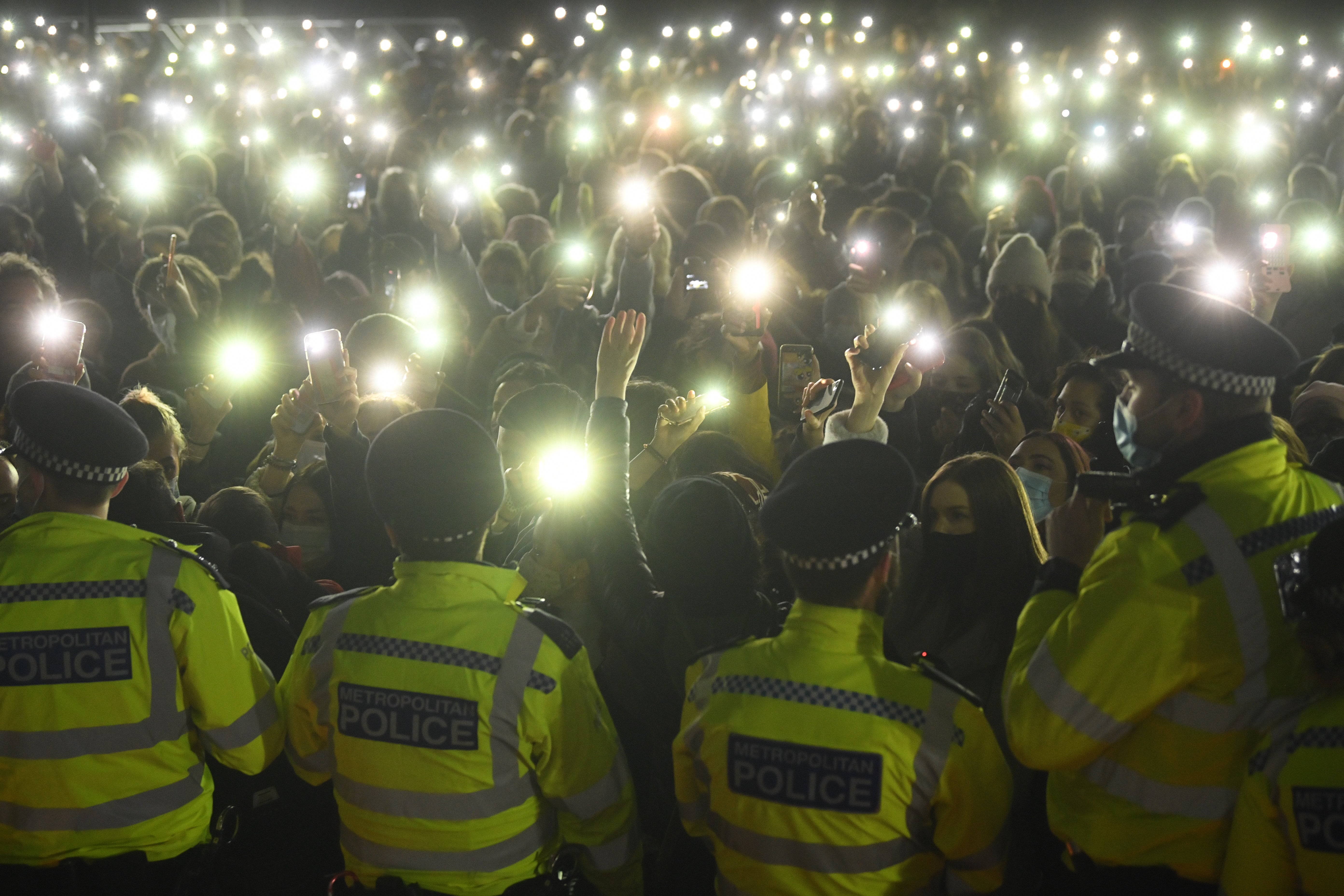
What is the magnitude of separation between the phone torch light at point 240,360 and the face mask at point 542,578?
291 cm

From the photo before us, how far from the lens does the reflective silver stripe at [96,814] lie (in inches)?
106

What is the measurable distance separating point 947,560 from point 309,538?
9.82 ft

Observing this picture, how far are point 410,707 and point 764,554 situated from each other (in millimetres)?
1322

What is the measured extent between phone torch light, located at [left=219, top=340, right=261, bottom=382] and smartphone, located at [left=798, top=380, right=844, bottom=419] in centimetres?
317

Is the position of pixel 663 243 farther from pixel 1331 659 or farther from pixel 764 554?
pixel 1331 659

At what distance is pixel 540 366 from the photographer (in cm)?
534

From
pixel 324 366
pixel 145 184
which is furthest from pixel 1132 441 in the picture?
pixel 145 184

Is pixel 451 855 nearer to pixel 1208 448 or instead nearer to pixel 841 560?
pixel 841 560

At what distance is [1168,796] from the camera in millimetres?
2336

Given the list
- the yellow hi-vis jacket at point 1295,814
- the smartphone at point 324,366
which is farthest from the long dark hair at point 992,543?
the smartphone at point 324,366

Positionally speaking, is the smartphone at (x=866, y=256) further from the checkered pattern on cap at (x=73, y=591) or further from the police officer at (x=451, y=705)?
the checkered pattern on cap at (x=73, y=591)

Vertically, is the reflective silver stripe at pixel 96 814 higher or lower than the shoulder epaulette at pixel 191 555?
lower

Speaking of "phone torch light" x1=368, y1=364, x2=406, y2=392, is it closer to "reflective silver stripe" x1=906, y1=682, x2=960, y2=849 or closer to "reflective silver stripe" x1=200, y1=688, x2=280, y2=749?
"reflective silver stripe" x1=200, y1=688, x2=280, y2=749

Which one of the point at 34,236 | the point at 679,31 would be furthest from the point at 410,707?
the point at 679,31
